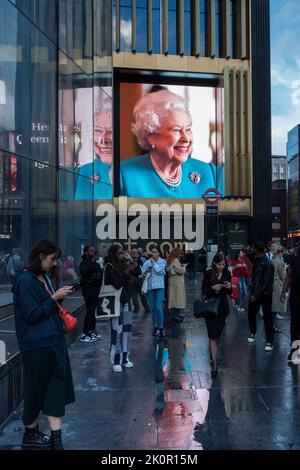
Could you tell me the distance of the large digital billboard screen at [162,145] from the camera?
1293 inches

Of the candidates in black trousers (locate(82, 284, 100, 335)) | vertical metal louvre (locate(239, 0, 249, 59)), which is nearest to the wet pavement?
black trousers (locate(82, 284, 100, 335))

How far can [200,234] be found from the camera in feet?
111

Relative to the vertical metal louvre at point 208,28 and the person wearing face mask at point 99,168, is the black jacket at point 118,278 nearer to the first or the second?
the person wearing face mask at point 99,168

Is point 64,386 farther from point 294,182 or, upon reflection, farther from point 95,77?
point 294,182

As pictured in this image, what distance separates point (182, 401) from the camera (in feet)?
18.7

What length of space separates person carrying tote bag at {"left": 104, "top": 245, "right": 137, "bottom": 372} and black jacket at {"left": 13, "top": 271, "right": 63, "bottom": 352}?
3.03 m

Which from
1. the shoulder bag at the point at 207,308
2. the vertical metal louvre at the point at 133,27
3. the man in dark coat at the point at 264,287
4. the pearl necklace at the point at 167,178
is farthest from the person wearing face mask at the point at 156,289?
the vertical metal louvre at the point at 133,27

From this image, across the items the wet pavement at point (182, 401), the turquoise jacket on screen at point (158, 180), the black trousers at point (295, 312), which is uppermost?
the turquoise jacket on screen at point (158, 180)

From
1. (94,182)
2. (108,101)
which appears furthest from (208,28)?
(94,182)

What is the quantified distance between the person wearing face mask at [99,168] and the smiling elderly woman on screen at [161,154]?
501 inches

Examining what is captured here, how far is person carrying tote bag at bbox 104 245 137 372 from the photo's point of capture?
7160 millimetres

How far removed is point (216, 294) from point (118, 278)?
1.41 meters

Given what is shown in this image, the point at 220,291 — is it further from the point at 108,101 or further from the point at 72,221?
the point at 108,101

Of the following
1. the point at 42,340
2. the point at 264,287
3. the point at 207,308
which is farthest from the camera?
the point at 264,287
